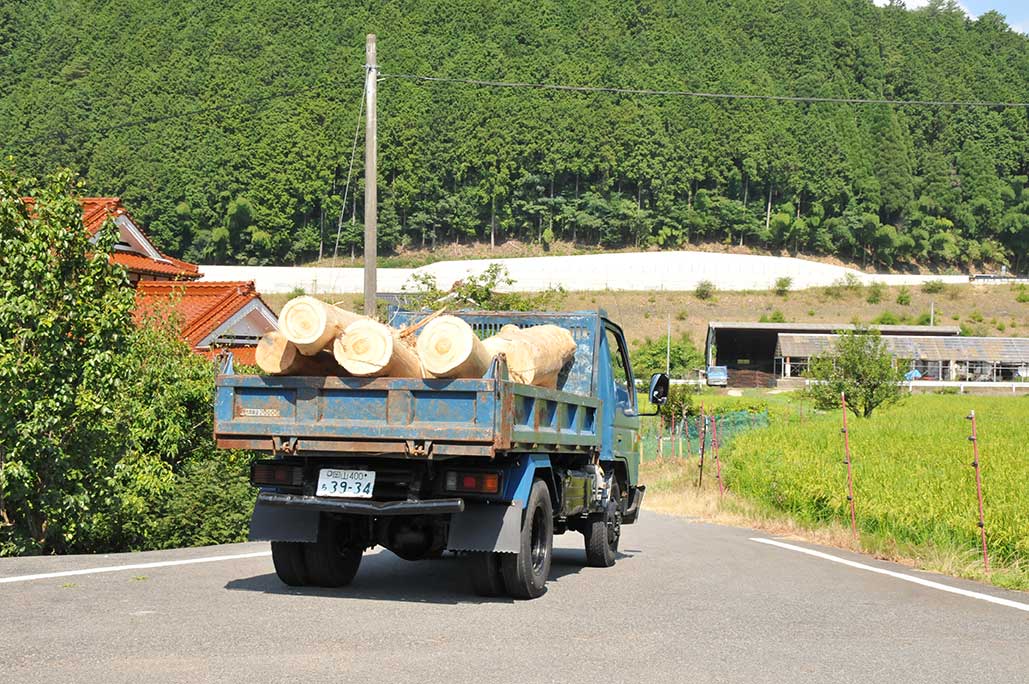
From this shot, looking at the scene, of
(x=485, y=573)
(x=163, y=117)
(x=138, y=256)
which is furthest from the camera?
(x=163, y=117)

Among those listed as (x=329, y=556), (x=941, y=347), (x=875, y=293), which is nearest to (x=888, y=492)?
(x=329, y=556)

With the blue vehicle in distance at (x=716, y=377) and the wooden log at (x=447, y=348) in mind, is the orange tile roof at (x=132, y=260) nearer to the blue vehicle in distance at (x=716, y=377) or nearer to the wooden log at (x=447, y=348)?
the wooden log at (x=447, y=348)

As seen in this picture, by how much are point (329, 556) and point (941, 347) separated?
3470 inches

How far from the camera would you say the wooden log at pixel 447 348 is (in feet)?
28.2

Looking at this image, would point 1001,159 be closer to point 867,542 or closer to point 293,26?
point 293,26

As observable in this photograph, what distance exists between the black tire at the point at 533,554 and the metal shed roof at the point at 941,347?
81.6 m

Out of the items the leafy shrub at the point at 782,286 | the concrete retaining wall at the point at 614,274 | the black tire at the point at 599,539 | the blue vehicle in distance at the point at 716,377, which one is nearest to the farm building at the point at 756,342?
the blue vehicle in distance at the point at 716,377

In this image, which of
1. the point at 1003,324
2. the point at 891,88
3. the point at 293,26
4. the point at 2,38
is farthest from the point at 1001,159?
the point at 2,38

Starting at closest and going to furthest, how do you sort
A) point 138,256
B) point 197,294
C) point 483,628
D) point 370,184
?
1. point 483,628
2. point 370,184
3. point 197,294
4. point 138,256

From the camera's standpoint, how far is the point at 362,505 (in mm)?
8930

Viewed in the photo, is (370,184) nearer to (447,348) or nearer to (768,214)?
(447,348)

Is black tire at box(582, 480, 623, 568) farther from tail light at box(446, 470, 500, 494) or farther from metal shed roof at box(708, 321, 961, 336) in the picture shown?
metal shed roof at box(708, 321, 961, 336)

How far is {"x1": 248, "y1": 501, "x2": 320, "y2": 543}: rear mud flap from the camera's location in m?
9.35

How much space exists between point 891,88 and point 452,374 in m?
194
